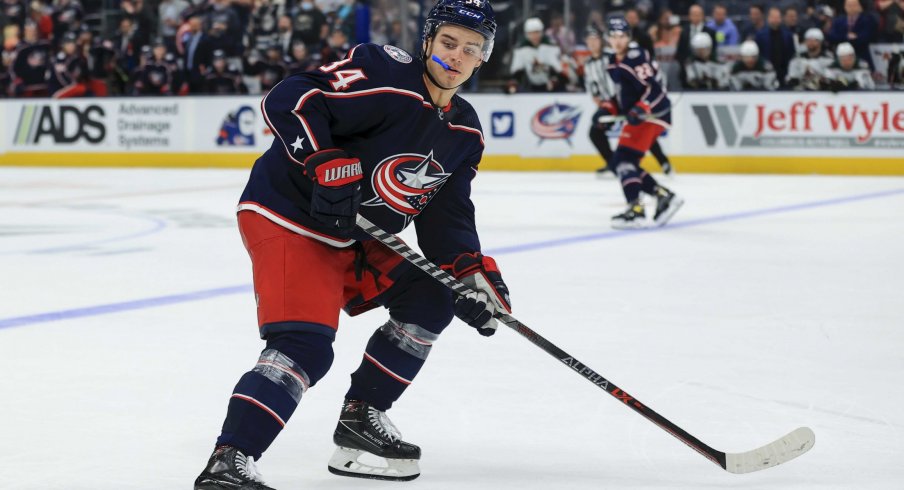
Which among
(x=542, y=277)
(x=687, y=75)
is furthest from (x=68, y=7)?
(x=542, y=277)

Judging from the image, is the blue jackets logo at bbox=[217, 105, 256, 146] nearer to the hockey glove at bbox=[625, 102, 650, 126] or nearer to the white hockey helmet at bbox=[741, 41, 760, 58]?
the white hockey helmet at bbox=[741, 41, 760, 58]

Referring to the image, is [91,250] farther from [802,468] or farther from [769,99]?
[769,99]

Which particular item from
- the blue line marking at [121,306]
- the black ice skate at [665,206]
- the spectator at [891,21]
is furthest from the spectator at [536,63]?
the blue line marking at [121,306]

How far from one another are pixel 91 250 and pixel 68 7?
938 cm

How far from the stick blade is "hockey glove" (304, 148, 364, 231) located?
2.78 feet

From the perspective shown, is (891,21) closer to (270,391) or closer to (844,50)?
(844,50)

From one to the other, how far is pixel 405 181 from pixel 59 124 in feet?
40.1

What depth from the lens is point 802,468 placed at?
247 centimetres

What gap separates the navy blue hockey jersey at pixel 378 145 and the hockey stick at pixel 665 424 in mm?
83

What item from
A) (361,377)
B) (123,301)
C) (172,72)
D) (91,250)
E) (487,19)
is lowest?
(172,72)

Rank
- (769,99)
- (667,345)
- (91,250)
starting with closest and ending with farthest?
(667,345) → (91,250) → (769,99)

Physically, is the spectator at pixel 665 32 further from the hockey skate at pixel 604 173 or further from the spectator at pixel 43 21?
the spectator at pixel 43 21

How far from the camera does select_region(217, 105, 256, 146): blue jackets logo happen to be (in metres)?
13.0

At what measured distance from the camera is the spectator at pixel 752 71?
444 inches
